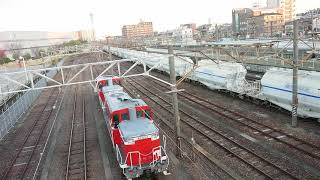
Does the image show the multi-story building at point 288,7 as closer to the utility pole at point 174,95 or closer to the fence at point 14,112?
the fence at point 14,112

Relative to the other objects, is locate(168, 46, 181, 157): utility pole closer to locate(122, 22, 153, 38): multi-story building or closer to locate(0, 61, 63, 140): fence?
locate(0, 61, 63, 140): fence

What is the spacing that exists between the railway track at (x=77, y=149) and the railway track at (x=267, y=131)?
11987 mm

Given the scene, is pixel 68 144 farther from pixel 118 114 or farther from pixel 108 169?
pixel 118 114

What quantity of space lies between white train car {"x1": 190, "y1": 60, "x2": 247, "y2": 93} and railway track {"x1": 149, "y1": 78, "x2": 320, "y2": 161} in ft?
10.1

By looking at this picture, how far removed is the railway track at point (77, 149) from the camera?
58.9ft

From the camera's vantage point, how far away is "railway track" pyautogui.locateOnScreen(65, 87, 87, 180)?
17956 millimetres

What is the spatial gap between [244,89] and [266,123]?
7243mm

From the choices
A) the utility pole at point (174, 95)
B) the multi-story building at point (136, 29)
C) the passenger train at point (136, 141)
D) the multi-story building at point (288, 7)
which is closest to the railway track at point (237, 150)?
the utility pole at point (174, 95)

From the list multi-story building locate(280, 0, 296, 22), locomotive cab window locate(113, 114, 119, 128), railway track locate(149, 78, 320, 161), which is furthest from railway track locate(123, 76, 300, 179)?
multi-story building locate(280, 0, 296, 22)

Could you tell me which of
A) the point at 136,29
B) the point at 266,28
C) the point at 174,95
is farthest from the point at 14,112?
the point at 136,29

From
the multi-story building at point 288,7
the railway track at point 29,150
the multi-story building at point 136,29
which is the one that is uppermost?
the multi-story building at point 288,7

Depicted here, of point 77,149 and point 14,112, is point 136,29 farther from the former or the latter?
point 77,149

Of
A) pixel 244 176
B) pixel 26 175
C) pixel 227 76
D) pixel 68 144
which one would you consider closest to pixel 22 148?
pixel 68 144

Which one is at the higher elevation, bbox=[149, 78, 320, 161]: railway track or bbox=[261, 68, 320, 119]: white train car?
bbox=[261, 68, 320, 119]: white train car
